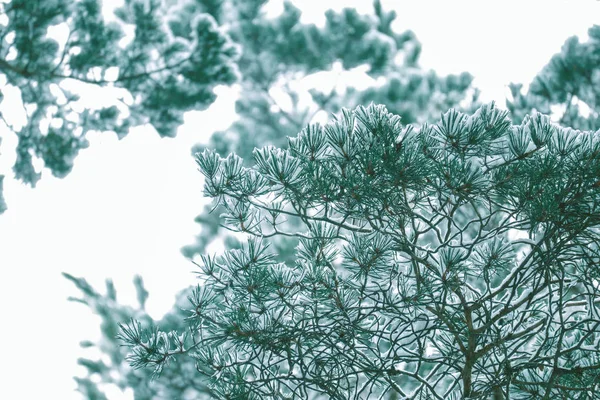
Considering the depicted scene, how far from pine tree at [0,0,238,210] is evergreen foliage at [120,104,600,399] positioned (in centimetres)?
287

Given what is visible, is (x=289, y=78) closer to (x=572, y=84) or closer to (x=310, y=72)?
(x=310, y=72)

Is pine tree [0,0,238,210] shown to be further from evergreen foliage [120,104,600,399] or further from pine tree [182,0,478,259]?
evergreen foliage [120,104,600,399]

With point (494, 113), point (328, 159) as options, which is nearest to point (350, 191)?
point (328, 159)

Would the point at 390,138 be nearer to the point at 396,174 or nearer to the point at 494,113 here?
the point at 396,174

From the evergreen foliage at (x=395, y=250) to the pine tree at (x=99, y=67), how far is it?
2.87m

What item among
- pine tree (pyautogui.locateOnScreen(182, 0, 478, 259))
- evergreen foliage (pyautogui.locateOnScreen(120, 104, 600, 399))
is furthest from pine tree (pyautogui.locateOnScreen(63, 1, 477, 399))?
evergreen foliage (pyautogui.locateOnScreen(120, 104, 600, 399))

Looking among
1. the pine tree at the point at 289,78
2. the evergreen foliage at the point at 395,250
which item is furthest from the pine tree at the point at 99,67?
the evergreen foliage at the point at 395,250

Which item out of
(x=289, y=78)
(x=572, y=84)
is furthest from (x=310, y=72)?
(x=572, y=84)

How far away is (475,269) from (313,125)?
50 centimetres

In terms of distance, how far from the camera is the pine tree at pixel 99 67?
383 centimetres

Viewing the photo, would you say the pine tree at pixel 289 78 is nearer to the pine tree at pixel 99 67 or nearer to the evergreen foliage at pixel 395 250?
the pine tree at pixel 99 67

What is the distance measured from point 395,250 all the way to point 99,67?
315 centimetres

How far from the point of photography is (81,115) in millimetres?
4176

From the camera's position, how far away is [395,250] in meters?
1.30
